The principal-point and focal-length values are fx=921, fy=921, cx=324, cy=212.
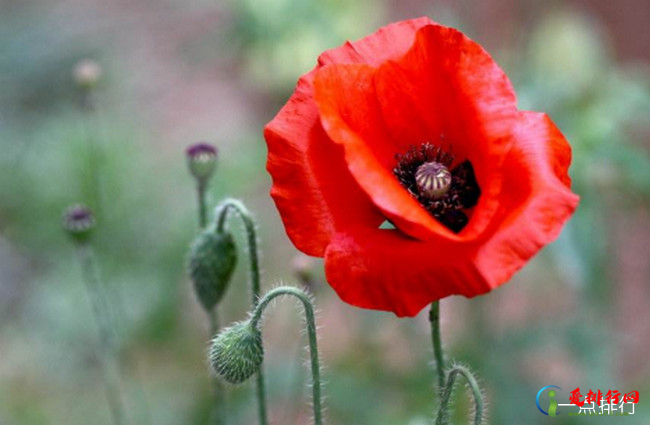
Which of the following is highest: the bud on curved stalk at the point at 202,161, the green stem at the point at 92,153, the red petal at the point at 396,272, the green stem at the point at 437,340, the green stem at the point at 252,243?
the green stem at the point at 92,153

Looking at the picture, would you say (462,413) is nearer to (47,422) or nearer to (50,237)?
(47,422)

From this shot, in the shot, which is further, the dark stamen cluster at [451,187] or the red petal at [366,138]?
the dark stamen cluster at [451,187]

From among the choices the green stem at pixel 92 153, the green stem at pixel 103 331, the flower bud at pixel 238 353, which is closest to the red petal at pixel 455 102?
the flower bud at pixel 238 353

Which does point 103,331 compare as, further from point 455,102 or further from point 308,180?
point 455,102

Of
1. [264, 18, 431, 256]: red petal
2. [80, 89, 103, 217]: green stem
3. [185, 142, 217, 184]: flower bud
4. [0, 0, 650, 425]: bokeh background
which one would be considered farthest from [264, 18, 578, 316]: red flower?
[80, 89, 103, 217]: green stem

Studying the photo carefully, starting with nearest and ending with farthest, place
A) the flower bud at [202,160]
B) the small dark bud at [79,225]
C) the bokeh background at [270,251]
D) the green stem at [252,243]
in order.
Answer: the green stem at [252,243]
the flower bud at [202,160]
the small dark bud at [79,225]
the bokeh background at [270,251]

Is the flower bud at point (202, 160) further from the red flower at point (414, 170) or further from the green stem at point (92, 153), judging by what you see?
the green stem at point (92, 153)

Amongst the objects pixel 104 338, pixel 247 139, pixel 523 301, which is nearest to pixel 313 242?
pixel 104 338
